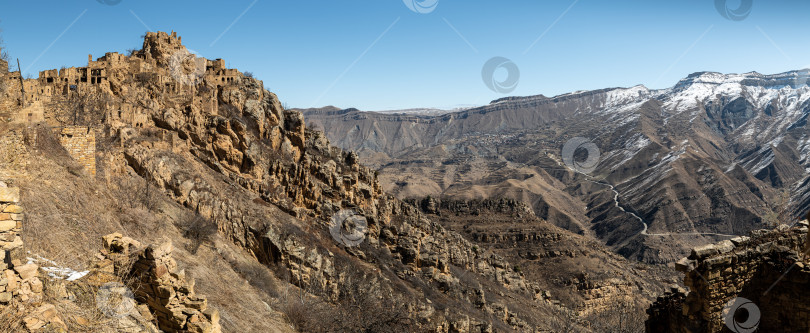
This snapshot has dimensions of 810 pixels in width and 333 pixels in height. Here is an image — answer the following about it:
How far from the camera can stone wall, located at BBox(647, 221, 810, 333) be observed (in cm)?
1045

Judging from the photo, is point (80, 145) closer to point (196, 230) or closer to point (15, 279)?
point (196, 230)

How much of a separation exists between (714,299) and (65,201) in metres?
17.1

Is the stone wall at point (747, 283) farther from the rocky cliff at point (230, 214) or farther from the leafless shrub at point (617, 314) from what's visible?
the leafless shrub at point (617, 314)

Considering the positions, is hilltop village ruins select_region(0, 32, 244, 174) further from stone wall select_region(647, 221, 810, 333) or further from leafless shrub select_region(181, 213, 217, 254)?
stone wall select_region(647, 221, 810, 333)

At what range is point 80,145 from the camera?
1944 cm

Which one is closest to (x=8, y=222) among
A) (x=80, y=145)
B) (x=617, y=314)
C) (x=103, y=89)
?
(x=80, y=145)

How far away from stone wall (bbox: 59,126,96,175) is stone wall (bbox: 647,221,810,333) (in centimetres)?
2043

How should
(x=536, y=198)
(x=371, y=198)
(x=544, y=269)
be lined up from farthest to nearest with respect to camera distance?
(x=536, y=198) < (x=544, y=269) < (x=371, y=198)

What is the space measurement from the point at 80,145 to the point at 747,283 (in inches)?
876

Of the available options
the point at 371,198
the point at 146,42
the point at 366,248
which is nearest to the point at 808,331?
the point at 366,248

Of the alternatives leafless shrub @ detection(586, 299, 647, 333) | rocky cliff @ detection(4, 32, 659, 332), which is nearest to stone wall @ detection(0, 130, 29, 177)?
rocky cliff @ detection(4, 32, 659, 332)

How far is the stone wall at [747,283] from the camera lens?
34.3 ft

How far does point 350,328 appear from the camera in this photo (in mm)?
19656

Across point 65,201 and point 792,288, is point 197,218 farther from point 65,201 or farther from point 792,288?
point 792,288
